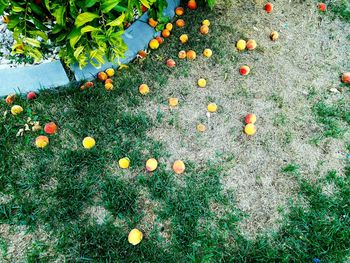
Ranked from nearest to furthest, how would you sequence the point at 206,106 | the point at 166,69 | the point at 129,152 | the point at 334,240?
the point at 334,240
the point at 129,152
the point at 206,106
the point at 166,69

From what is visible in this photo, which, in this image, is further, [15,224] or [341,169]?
[341,169]

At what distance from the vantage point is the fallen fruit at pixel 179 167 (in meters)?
2.82

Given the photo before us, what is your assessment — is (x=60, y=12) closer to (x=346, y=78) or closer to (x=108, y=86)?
(x=108, y=86)

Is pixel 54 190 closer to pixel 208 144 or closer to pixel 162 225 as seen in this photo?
pixel 162 225

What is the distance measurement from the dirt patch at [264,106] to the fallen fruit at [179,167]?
0.11m

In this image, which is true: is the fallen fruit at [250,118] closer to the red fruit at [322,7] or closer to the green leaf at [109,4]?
the green leaf at [109,4]

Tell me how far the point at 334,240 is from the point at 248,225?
630mm

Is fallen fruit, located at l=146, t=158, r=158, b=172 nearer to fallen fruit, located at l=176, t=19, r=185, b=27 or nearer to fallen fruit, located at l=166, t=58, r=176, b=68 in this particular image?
fallen fruit, located at l=166, t=58, r=176, b=68

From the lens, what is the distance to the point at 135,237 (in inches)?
98.7

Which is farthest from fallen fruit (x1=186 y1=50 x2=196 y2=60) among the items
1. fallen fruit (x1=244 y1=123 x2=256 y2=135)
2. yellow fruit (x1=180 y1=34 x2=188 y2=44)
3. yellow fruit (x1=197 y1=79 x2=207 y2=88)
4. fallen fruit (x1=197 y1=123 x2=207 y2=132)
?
fallen fruit (x1=244 y1=123 x2=256 y2=135)

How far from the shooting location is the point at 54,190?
9.11ft

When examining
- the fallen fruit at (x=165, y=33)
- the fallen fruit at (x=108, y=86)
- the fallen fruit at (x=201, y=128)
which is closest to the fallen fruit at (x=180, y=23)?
the fallen fruit at (x=165, y=33)

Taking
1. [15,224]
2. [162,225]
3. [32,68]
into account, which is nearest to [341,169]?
[162,225]

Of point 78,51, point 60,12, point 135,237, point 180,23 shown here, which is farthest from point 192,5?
point 135,237
